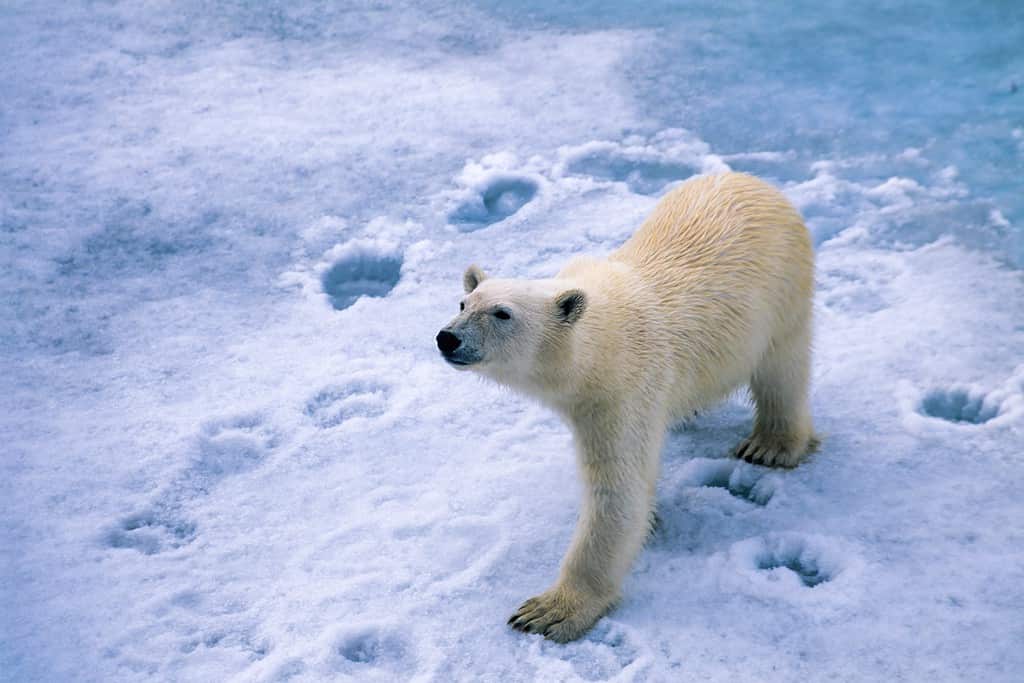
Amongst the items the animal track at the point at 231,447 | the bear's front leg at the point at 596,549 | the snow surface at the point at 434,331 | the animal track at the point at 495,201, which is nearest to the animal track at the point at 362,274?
the snow surface at the point at 434,331

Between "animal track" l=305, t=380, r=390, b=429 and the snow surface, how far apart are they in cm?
2

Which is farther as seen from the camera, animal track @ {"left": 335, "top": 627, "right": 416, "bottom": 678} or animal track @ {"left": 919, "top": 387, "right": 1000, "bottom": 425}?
animal track @ {"left": 919, "top": 387, "right": 1000, "bottom": 425}

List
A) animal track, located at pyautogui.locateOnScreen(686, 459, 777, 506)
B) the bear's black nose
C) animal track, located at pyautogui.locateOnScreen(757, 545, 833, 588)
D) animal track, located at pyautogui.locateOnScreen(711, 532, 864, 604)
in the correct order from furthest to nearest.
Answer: animal track, located at pyautogui.locateOnScreen(686, 459, 777, 506) < animal track, located at pyautogui.locateOnScreen(757, 545, 833, 588) < animal track, located at pyautogui.locateOnScreen(711, 532, 864, 604) < the bear's black nose

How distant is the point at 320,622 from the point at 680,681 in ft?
3.74

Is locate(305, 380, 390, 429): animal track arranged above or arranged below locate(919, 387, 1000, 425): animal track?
below

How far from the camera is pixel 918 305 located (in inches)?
189

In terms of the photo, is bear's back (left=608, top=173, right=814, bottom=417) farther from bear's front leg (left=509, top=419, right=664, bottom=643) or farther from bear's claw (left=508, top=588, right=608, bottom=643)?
bear's claw (left=508, top=588, right=608, bottom=643)

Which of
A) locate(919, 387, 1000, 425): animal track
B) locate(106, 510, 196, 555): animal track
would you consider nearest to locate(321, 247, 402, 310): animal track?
locate(106, 510, 196, 555): animal track

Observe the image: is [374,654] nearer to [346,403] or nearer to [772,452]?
[346,403]

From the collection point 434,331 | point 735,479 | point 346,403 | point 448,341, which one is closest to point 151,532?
point 346,403

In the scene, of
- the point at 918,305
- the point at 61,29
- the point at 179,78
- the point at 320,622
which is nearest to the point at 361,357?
the point at 320,622

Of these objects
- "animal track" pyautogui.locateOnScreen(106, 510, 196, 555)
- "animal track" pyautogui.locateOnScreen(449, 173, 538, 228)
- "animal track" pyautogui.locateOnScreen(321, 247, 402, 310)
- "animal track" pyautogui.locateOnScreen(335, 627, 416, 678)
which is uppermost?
"animal track" pyautogui.locateOnScreen(449, 173, 538, 228)

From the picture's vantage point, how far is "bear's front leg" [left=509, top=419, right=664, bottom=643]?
343cm

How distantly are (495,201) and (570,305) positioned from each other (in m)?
2.67
